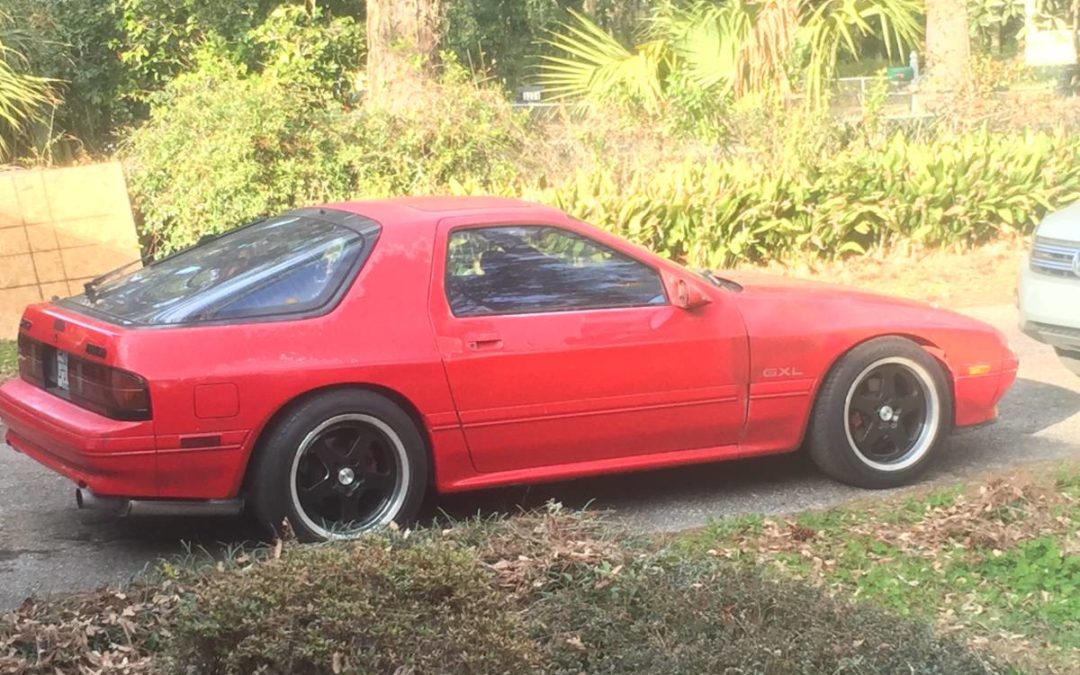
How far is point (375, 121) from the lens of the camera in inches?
452

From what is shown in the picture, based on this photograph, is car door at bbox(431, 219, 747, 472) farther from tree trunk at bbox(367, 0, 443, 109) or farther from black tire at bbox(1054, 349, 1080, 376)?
tree trunk at bbox(367, 0, 443, 109)

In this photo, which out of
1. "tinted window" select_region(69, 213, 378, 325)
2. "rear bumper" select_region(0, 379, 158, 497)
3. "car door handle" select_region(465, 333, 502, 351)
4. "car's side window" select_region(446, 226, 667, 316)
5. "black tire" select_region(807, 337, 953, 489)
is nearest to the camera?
"rear bumper" select_region(0, 379, 158, 497)

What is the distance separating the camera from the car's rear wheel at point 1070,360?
27.8 ft

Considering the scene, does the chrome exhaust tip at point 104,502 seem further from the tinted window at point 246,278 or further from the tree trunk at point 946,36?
the tree trunk at point 946,36

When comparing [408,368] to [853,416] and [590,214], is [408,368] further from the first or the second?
[590,214]

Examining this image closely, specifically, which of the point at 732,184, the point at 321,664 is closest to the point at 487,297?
the point at 321,664

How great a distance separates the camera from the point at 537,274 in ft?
18.9

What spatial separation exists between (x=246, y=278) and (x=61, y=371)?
87cm

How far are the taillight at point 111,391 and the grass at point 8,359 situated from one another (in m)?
3.57

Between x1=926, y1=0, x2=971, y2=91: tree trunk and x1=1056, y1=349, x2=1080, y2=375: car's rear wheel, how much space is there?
7.64m

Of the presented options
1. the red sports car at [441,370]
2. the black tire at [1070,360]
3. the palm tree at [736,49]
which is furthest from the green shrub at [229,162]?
the black tire at [1070,360]

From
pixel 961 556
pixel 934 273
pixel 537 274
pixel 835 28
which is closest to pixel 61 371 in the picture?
pixel 537 274

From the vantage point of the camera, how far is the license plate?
5344mm

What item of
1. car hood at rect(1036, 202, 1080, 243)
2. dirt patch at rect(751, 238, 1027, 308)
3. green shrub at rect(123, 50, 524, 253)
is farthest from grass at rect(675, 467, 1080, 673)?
green shrub at rect(123, 50, 524, 253)
